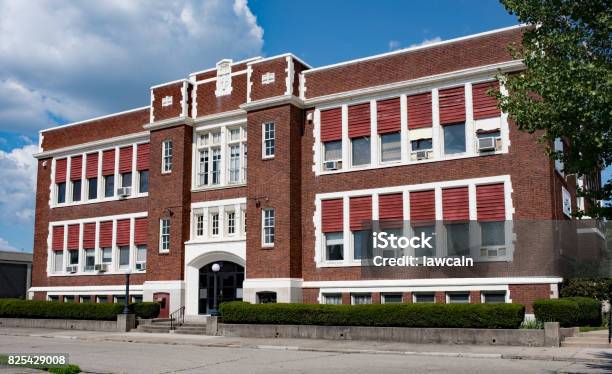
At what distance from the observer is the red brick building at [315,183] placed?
26.9 metres

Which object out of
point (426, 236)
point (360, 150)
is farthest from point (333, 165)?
point (426, 236)

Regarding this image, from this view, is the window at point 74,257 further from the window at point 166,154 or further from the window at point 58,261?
the window at point 166,154

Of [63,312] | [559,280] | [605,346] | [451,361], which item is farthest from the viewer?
[63,312]

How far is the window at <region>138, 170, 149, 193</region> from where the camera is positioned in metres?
37.5

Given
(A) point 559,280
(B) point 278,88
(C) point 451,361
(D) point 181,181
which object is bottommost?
(C) point 451,361

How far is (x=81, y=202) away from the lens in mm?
40031

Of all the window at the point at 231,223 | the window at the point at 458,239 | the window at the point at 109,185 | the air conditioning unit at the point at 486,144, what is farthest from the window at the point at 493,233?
the window at the point at 109,185

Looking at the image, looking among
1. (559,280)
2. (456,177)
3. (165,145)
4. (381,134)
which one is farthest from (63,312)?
(559,280)

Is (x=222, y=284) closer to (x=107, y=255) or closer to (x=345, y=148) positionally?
(x=107, y=255)

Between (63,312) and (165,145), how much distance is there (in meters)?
9.54

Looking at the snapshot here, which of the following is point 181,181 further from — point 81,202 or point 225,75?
point 81,202

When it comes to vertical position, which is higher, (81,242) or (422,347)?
(81,242)

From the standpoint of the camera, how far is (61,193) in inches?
1639

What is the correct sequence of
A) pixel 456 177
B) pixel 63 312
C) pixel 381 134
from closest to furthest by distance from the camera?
pixel 456 177, pixel 381 134, pixel 63 312
